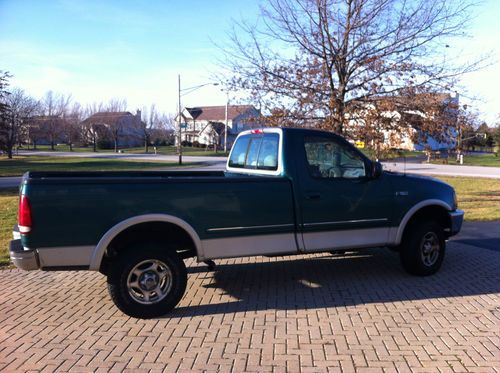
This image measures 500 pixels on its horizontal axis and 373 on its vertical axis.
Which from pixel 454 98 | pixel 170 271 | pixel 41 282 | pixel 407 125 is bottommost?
pixel 41 282

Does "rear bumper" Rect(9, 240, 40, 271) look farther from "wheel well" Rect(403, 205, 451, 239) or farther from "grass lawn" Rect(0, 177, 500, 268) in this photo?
"wheel well" Rect(403, 205, 451, 239)

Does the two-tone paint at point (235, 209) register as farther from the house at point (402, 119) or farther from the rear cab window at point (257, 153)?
the house at point (402, 119)

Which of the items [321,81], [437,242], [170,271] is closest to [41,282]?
[170,271]

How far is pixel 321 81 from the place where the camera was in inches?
392

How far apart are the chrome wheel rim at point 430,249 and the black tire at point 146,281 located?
3.22 m

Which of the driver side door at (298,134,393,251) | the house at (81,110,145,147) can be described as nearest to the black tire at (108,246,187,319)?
the driver side door at (298,134,393,251)

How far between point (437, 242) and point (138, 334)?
399 centimetres

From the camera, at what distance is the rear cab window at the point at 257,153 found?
5.57 meters

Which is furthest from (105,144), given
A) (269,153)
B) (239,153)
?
(269,153)

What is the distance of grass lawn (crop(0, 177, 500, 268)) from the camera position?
8633 mm

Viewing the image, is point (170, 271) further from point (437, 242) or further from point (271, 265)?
point (437, 242)

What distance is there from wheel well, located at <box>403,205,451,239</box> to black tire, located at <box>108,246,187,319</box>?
121 inches

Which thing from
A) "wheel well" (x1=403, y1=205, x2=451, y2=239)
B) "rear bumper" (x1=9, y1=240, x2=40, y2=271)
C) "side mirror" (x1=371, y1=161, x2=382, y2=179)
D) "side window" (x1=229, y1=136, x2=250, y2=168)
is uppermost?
"side window" (x1=229, y1=136, x2=250, y2=168)

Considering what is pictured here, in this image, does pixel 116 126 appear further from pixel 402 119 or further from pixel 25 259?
pixel 25 259
